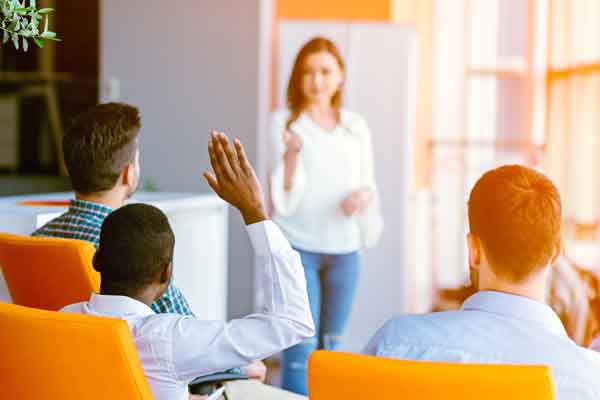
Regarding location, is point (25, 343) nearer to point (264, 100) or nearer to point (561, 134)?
point (264, 100)

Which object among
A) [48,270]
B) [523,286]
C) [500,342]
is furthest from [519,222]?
[48,270]

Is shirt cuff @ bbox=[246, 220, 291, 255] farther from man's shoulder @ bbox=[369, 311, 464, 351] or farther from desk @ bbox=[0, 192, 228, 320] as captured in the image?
desk @ bbox=[0, 192, 228, 320]

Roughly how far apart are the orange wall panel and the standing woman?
3.74m

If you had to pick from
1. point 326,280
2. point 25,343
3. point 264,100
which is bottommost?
point 326,280

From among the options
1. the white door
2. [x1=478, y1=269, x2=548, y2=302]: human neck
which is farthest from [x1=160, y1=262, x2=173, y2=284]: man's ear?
the white door

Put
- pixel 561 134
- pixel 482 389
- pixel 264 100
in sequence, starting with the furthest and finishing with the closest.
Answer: pixel 561 134 < pixel 264 100 < pixel 482 389

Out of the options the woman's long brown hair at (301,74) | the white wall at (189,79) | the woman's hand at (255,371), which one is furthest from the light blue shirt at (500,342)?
the white wall at (189,79)

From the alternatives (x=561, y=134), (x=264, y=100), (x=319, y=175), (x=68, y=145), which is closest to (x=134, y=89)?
(x=264, y=100)

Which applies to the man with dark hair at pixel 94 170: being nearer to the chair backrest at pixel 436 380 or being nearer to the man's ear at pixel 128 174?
the man's ear at pixel 128 174

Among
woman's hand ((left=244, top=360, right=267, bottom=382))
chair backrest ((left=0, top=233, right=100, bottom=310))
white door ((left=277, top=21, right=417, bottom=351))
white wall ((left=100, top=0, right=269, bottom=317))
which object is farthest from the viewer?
white door ((left=277, top=21, right=417, bottom=351))

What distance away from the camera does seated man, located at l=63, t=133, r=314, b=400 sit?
161 cm

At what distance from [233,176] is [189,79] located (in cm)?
352

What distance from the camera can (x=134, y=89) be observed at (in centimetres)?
508

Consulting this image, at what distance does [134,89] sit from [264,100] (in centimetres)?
74
